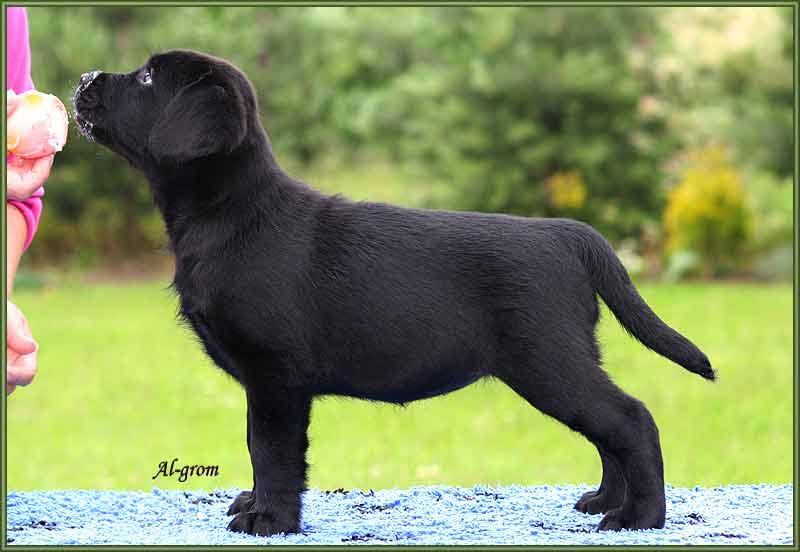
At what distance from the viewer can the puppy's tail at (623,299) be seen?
3.29 m

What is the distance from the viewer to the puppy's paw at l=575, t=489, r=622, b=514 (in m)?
3.65

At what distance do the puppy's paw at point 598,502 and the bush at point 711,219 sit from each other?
9.94m

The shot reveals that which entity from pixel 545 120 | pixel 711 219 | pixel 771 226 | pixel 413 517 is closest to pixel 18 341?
pixel 413 517

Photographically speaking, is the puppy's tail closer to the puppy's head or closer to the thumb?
the puppy's head

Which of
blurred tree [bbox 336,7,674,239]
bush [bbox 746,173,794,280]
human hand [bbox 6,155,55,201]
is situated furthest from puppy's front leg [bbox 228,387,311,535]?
bush [bbox 746,173,794,280]

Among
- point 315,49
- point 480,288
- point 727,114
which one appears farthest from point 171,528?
point 315,49

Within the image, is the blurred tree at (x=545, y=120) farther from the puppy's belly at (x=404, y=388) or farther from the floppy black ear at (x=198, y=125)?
the floppy black ear at (x=198, y=125)

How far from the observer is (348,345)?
10.5 ft

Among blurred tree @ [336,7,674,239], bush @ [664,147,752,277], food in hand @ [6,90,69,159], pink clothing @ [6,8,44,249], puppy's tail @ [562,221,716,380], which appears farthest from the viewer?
blurred tree @ [336,7,674,239]

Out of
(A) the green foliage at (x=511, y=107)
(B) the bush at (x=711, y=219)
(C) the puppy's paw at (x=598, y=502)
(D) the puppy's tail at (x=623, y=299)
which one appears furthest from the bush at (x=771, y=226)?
(D) the puppy's tail at (x=623, y=299)

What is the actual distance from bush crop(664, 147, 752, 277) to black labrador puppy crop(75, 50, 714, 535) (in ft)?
33.7

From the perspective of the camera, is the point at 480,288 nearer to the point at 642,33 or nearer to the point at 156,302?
the point at 156,302

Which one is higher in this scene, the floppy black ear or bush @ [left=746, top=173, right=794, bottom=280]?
bush @ [left=746, top=173, right=794, bottom=280]

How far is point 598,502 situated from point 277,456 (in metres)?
1.22
